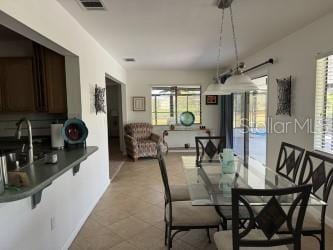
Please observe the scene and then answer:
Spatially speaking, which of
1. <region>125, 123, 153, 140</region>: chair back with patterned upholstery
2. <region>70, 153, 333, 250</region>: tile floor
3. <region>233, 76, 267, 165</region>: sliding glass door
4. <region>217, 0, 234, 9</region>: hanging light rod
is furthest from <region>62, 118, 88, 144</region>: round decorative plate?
<region>125, 123, 153, 140</region>: chair back with patterned upholstery

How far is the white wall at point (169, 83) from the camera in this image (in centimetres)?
729

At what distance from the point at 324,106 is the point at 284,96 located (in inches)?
30.9

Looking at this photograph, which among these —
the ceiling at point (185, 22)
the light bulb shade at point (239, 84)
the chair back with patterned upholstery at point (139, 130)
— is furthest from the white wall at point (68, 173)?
the chair back with patterned upholstery at point (139, 130)

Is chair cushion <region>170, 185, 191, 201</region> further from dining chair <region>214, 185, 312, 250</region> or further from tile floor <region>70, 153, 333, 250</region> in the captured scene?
dining chair <region>214, 185, 312, 250</region>

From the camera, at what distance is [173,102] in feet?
24.8

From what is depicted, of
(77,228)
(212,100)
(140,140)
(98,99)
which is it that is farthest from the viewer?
(212,100)

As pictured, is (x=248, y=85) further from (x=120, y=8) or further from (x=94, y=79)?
(x=94, y=79)

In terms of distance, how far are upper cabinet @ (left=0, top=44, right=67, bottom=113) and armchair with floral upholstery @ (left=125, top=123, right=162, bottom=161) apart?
11.6 ft

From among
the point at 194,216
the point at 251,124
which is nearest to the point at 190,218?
the point at 194,216

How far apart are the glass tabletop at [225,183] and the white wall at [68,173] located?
4.15 feet

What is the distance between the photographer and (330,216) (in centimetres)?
292

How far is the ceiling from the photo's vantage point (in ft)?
8.06

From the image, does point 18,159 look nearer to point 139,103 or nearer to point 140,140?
point 140,140

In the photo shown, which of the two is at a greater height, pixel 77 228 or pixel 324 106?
pixel 324 106
